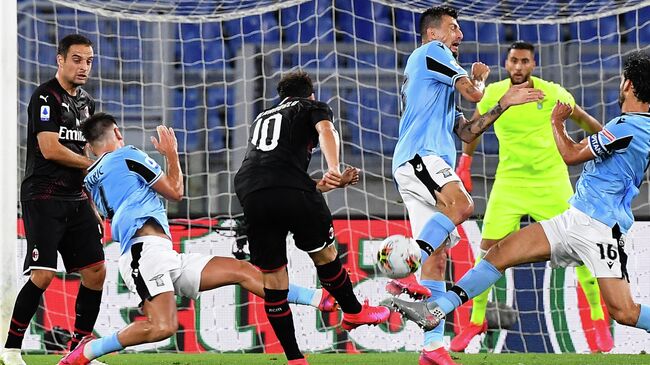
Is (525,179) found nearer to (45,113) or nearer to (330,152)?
(330,152)

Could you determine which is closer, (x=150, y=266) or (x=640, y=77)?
(x=150, y=266)

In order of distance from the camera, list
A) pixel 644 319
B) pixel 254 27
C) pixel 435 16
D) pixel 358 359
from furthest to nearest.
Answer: pixel 254 27, pixel 358 359, pixel 435 16, pixel 644 319

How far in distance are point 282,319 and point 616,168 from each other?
1.76m

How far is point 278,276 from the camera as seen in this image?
199 inches

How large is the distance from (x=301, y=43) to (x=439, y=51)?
457cm

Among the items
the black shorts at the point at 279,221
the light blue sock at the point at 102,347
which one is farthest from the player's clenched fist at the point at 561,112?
the light blue sock at the point at 102,347

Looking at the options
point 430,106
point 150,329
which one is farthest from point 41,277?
point 430,106

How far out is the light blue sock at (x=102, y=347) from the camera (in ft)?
15.9

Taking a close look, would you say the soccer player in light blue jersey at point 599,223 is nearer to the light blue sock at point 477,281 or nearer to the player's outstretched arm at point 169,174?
the light blue sock at point 477,281

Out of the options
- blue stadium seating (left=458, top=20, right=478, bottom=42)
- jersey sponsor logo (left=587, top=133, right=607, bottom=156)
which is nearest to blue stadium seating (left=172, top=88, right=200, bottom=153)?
blue stadium seating (left=458, top=20, right=478, bottom=42)

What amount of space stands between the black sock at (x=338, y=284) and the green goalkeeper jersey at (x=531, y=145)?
180cm

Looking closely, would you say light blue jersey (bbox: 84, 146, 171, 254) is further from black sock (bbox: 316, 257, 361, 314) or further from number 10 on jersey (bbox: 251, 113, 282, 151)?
black sock (bbox: 316, 257, 361, 314)

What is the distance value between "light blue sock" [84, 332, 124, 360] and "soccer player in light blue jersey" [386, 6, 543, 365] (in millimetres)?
1404

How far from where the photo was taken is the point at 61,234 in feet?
18.3
